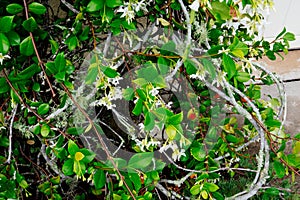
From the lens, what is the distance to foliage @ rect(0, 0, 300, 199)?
3.83ft

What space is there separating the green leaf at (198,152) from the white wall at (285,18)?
1845 mm

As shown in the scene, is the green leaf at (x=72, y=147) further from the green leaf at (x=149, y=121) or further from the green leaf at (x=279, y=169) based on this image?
the green leaf at (x=279, y=169)

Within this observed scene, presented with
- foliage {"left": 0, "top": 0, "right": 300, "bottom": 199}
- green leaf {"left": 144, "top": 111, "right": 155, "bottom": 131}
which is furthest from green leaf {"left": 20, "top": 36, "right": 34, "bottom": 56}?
green leaf {"left": 144, "top": 111, "right": 155, "bottom": 131}

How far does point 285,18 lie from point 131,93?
2263mm

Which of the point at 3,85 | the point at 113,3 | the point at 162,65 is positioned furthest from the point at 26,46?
the point at 162,65

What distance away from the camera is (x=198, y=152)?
1.44 metres

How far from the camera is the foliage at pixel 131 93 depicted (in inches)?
46.0

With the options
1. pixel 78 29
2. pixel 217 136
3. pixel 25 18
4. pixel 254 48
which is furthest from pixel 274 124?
pixel 25 18

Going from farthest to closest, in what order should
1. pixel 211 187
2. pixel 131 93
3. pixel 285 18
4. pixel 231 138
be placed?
1. pixel 285 18
2. pixel 231 138
3. pixel 211 187
4. pixel 131 93

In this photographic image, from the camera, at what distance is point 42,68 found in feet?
3.95

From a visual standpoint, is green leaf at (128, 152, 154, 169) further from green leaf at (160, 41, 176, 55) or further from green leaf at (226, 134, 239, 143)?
green leaf at (226, 134, 239, 143)

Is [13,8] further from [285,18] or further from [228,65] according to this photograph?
[285,18]

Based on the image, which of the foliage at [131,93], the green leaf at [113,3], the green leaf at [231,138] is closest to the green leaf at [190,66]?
the foliage at [131,93]

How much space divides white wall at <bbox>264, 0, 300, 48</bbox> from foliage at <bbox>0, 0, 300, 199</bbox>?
139 centimetres
